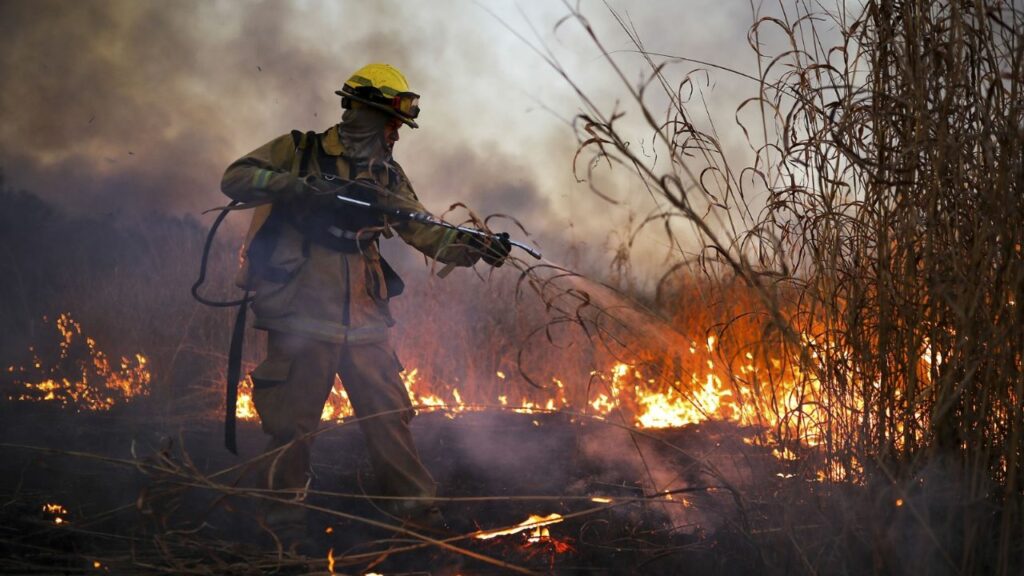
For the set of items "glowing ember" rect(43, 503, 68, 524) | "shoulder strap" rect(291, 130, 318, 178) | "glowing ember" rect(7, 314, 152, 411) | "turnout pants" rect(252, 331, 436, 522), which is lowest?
"glowing ember" rect(43, 503, 68, 524)

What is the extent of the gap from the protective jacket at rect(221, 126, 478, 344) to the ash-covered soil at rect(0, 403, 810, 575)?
2.77 feet

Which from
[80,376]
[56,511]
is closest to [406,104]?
[56,511]

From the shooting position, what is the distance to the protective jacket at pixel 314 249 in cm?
439

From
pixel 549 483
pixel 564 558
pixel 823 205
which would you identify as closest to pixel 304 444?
pixel 564 558

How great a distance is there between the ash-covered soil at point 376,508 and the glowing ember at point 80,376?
50 cm

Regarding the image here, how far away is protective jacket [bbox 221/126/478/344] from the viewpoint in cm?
439

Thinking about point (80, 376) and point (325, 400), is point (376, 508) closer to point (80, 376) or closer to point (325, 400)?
point (325, 400)

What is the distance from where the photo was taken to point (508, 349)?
837 centimetres

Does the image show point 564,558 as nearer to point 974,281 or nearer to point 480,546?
point 480,546

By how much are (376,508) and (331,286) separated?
1155mm

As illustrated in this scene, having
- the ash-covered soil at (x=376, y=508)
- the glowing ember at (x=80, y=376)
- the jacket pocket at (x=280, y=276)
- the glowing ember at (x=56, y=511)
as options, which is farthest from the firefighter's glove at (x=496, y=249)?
the glowing ember at (x=80, y=376)

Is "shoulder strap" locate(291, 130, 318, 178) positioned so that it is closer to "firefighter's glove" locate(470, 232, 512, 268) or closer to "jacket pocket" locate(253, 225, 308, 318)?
"jacket pocket" locate(253, 225, 308, 318)

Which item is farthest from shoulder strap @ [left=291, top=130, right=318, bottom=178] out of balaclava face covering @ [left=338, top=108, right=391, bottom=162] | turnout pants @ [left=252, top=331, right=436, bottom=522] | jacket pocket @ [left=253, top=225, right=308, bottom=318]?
turnout pants @ [left=252, top=331, right=436, bottom=522]

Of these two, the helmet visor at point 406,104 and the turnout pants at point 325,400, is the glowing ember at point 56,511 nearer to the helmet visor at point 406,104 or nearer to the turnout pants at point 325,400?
the turnout pants at point 325,400
